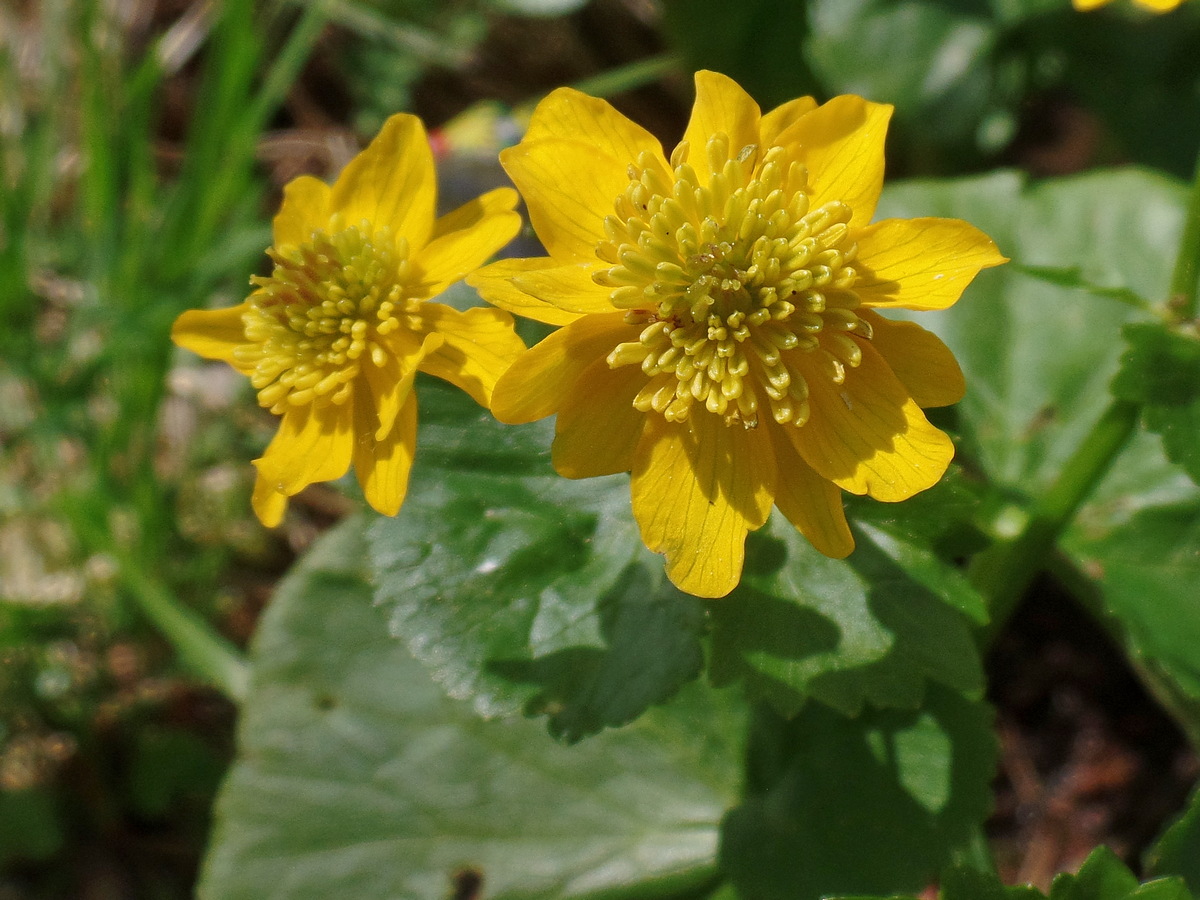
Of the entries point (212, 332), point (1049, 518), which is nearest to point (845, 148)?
point (1049, 518)

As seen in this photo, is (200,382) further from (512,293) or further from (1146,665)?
(1146,665)

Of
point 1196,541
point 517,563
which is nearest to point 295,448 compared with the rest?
point 517,563

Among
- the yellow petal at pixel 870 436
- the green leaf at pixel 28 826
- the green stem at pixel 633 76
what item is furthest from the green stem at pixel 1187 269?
the green leaf at pixel 28 826

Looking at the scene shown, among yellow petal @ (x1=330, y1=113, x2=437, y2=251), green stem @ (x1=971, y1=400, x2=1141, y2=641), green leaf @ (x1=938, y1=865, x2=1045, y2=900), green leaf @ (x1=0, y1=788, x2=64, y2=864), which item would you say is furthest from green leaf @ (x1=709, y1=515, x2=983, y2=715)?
green leaf @ (x1=0, y1=788, x2=64, y2=864)

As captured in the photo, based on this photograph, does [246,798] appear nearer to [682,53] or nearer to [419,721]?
[419,721]

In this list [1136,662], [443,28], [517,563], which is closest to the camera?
[517,563]
